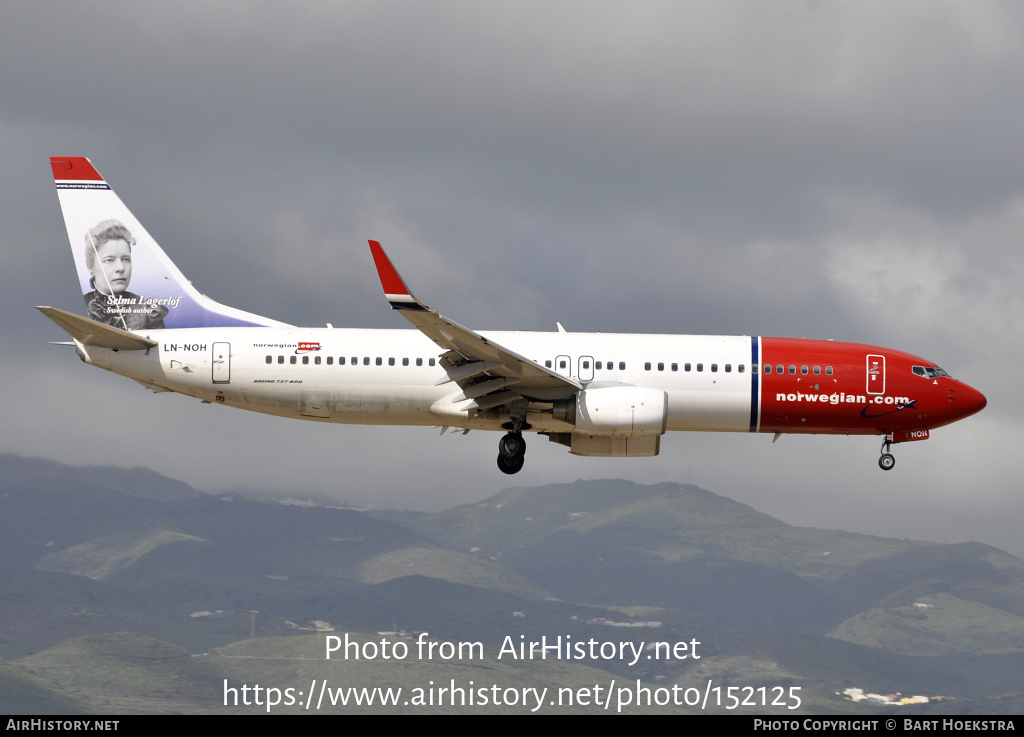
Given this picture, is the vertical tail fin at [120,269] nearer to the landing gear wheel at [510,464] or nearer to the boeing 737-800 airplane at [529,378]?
the boeing 737-800 airplane at [529,378]

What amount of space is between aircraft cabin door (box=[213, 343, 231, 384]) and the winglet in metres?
8.40

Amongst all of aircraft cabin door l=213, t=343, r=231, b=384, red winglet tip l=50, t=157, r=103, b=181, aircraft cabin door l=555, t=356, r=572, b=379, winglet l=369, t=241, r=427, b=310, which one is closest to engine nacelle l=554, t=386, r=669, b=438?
aircraft cabin door l=555, t=356, r=572, b=379

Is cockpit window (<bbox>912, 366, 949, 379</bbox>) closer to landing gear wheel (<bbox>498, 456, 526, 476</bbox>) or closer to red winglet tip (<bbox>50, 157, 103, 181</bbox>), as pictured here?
landing gear wheel (<bbox>498, 456, 526, 476</bbox>)

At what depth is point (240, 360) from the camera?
4262 centimetres

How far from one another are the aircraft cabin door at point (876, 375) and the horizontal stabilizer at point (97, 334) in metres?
25.3

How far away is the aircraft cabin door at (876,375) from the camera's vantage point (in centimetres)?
4400

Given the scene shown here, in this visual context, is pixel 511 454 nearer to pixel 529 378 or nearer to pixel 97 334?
pixel 529 378

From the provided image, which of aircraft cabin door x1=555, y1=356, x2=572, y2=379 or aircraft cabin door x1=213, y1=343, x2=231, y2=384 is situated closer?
aircraft cabin door x1=213, y1=343, x2=231, y2=384

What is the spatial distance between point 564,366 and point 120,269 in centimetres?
1707

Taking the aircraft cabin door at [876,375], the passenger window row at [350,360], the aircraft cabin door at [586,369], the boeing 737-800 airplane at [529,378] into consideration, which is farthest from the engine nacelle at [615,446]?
the aircraft cabin door at [876,375]

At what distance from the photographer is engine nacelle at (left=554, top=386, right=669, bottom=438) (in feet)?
135

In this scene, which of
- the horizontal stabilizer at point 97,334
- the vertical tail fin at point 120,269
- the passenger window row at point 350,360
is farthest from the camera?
the vertical tail fin at point 120,269
